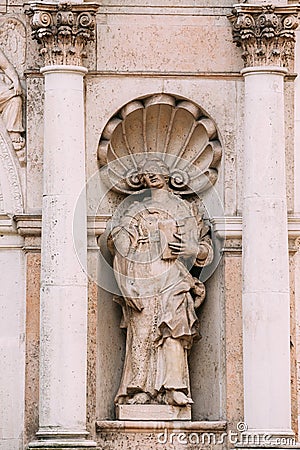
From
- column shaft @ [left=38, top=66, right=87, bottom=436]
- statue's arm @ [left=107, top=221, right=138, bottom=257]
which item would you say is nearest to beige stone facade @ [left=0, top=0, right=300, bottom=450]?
column shaft @ [left=38, top=66, right=87, bottom=436]

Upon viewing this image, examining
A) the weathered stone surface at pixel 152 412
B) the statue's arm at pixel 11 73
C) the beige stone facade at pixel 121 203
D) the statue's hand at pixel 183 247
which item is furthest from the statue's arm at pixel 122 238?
the statue's arm at pixel 11 73

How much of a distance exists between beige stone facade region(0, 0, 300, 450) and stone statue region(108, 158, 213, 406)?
0.19 meters

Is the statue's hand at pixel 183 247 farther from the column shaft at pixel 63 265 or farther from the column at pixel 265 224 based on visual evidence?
the column shaft at pixel 63 265

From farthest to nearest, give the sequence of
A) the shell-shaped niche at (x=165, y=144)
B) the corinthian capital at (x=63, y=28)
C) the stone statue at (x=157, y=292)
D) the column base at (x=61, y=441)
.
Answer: the shell-shaped niche at (x=165, y=144)
the stone statue at (x=157, y=292)
the corinthian capital at (x=63, y=28)
the column base at (x=61, y=441)

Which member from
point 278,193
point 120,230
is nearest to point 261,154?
point 278,193

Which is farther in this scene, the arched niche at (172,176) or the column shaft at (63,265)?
the arched niche at (172,176)

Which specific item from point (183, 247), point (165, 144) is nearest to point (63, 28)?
point (165, 144)

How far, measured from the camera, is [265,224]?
54.5ft

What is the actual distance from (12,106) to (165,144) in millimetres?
1501

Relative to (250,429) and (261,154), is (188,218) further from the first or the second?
(250,429)

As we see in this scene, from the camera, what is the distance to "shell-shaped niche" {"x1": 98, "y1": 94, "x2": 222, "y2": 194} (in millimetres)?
17156

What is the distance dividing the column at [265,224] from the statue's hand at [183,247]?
57 centimetres

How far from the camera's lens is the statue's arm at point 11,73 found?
17.0 m

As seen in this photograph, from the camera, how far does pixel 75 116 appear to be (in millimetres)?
16641
